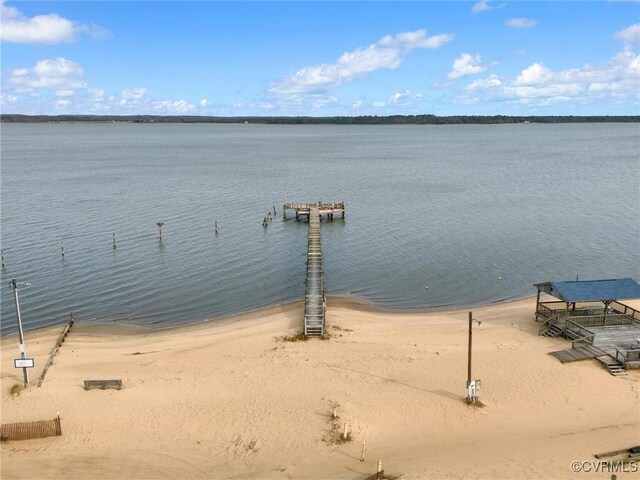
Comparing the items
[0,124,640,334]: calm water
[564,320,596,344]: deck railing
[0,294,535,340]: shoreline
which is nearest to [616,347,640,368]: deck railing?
[564,320,596,344]: deck railing

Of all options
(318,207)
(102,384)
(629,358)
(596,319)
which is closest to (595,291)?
(596,319)

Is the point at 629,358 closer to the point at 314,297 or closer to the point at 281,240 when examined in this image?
the point at 314,297

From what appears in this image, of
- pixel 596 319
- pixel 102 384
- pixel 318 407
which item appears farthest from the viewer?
pixel 596 319

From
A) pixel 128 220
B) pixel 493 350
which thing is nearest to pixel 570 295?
pixel 493 350

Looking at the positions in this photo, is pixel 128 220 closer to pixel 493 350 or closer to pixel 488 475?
pixel 493 350

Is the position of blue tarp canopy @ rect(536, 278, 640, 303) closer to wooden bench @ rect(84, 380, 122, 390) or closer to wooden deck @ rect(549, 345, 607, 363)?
wooden deck @ rect(549, 345, 607, 363)

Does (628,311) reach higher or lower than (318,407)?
higher
